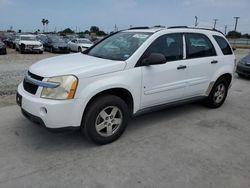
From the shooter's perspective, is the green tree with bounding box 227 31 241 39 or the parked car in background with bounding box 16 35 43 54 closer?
the parked car in background with bounding box 16 35 43 54

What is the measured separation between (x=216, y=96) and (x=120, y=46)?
105 inches

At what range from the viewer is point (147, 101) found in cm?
398

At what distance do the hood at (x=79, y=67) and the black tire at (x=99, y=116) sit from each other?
1.33ft

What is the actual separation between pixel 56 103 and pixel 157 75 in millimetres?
1719

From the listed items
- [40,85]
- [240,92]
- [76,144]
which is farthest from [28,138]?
[240,92]

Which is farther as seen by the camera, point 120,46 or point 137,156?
point 120,46

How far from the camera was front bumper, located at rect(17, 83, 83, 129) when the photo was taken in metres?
3.10

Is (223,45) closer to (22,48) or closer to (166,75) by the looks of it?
(166,75)

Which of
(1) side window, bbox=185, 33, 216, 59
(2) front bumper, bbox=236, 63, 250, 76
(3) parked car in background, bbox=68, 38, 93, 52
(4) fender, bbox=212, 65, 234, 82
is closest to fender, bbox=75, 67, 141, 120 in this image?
(1) side window, bbox=185, 33, 216, 59

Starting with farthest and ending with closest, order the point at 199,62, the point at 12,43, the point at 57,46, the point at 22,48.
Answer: the point at 12,43
the point at 57,46
the point at 22,48
the point at 199,62

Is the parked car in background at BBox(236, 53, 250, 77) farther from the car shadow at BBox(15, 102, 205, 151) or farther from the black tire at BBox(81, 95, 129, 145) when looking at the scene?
the black tire at BBox(81, 95, 129, 145)

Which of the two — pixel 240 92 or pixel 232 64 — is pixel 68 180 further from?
pixel 240 92

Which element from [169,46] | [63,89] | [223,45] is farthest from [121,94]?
[223,45]

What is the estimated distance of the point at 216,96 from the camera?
546 cm
